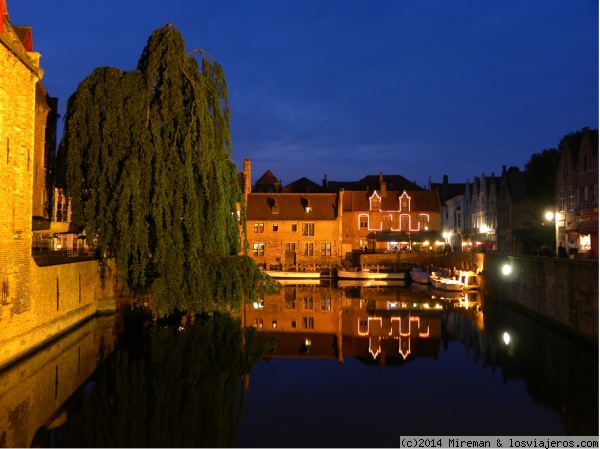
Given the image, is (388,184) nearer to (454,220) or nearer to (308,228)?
(454,220)

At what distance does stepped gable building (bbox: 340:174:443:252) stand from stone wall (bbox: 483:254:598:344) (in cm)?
2664

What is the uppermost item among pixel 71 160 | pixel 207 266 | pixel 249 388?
pixel 71 160

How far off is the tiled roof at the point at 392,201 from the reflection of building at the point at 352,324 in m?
22.8

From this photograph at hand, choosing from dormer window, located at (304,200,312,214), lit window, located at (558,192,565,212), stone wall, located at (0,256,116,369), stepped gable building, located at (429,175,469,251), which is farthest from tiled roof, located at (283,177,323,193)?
stone wall, located at (0,256,116,369)

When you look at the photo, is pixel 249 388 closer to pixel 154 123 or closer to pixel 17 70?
pixel 154 123

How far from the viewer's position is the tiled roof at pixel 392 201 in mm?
61688

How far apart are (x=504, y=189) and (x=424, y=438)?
44.5 m

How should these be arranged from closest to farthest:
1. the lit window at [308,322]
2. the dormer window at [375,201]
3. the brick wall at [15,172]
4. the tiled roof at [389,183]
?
1. the brick wall at [15,172]
2. the lit window at [308,322]
3. the dormer window at [375,201]
4. the tiled roof at [389,183]

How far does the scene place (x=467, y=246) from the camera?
6172 cm

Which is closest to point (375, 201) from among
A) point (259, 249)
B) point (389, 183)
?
point (389, 183)

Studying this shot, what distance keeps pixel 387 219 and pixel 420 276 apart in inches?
524

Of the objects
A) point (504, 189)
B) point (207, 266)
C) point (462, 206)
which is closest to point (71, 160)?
point (207, 266)

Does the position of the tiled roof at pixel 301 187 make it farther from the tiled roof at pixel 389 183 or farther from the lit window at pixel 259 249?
the lit window at pixel 259 249

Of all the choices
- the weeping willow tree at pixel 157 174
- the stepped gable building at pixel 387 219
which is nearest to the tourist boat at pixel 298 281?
the stepped gable building at pixel 387 219
